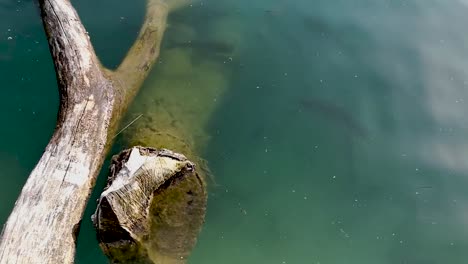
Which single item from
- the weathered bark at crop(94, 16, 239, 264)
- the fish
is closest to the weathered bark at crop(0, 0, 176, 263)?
the weathered bark at crop(94, 16, 239, 264)

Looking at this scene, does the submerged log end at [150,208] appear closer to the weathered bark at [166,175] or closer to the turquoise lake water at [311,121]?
the weathered bark at [166,175]

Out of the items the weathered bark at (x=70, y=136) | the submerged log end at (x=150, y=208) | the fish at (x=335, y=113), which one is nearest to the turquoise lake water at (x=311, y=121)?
the fish at (x=335, y=113)

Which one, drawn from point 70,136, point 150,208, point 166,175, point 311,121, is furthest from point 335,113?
point 70,136

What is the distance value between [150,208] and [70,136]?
2.82 feet

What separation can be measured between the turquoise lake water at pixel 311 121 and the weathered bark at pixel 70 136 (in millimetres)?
271

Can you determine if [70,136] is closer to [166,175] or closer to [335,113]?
[166,175]

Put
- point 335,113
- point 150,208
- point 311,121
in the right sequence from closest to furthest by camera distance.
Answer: point 150,208 → point 311,121 → point 335,113

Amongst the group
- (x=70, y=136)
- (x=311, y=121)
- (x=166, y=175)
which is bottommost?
(x=311, y=121)

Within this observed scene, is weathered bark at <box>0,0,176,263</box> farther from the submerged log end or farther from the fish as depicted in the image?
the fish

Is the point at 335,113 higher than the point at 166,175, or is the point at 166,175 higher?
the point at 166,175

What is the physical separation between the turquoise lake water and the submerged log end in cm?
16

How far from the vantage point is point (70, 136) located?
4133mm

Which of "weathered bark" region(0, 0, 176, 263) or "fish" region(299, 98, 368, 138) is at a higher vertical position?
"weathered bark" region(0, 0, 176, 263)

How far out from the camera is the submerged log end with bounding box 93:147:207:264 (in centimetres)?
363
